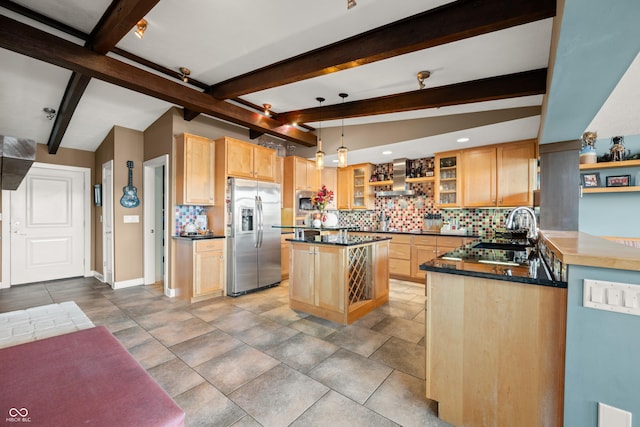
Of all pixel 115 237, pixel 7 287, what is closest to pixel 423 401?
pixel 115 237

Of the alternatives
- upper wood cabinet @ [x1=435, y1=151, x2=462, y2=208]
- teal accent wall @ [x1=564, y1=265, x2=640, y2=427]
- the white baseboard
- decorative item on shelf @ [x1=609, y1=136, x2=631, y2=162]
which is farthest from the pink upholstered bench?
decorative item on shelf @ [x1=609, y1=136, x2=631, y2=162]

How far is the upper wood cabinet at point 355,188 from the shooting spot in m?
6.00

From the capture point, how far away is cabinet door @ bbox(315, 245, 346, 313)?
10.0 ft


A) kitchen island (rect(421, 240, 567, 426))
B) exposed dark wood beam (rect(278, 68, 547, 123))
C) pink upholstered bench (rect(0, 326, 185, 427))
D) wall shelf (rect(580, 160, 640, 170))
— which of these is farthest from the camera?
wall shelf (rect(580, 160, 640, 170))

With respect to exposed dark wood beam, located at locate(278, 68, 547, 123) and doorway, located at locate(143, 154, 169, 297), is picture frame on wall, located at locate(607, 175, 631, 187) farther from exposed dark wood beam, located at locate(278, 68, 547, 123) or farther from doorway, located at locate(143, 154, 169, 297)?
doorway, located at locate(143, 154, 169, 297)

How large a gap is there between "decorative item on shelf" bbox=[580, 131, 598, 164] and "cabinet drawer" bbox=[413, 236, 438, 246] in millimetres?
2319

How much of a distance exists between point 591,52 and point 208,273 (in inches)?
168

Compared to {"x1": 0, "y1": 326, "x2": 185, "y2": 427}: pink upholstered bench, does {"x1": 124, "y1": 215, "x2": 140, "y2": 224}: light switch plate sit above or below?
above

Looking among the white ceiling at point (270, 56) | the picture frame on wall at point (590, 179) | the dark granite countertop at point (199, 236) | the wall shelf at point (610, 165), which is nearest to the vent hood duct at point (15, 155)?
the white ceiling at point (270, 56)

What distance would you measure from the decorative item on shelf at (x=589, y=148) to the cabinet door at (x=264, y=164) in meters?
4.54

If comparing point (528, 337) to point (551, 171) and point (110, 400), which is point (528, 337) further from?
point (551, 171)

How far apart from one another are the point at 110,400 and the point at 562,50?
2.37 m

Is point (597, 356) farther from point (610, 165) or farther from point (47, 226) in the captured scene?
point (47, 226)

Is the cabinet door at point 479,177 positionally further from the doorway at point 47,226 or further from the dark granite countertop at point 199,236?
the doorway at point 47,226
